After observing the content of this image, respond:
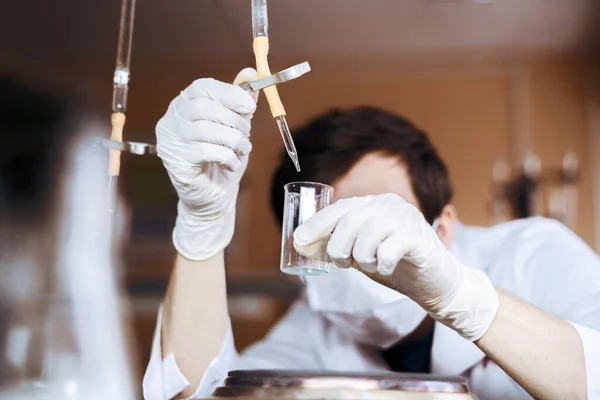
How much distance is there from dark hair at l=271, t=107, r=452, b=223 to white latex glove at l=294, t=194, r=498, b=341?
336mm

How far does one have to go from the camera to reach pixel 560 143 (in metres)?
2.61

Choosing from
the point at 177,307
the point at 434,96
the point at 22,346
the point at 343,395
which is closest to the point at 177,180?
the point at 177,307

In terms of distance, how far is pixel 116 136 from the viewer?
0.82 meters

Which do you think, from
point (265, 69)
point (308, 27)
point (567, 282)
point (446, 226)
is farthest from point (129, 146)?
point (308, 27)

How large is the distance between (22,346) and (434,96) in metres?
2.08

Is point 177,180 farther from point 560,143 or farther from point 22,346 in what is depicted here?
point 560,143

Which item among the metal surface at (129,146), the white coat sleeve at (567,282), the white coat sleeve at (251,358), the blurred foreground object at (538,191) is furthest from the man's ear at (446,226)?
the blurred foreground object at (538,191)

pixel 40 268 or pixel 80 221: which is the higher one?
Result: pixel 80 221

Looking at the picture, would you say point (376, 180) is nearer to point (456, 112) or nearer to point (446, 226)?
point (446, 226)

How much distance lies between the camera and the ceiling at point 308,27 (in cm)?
120

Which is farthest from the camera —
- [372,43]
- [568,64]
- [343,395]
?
[568,64]

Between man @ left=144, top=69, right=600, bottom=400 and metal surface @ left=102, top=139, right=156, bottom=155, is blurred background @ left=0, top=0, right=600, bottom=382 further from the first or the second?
metal surface @ left=102, top=139, right=156, bottom=155

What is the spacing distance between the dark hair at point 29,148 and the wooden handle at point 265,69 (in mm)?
678

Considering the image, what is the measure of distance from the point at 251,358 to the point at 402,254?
24.0 inches
